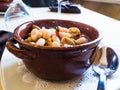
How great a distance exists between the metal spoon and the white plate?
0.05 feet

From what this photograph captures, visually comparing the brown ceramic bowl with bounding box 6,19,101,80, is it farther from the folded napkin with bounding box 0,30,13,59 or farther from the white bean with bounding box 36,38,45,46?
the folded napkin with bounding box 0,30,13,59

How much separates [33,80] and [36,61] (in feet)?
0.19

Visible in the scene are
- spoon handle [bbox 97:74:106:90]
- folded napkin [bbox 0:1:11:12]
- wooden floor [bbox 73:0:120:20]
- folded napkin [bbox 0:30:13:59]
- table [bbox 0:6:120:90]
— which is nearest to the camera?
spoon handle [bbox 97:74:106:90]

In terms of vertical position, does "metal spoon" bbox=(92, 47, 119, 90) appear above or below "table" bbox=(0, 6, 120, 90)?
above

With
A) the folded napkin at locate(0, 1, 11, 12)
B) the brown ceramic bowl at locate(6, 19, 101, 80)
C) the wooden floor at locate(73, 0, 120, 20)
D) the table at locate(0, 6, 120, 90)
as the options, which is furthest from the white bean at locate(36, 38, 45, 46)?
the wooden floor at locate(73, 0, 120, 20)

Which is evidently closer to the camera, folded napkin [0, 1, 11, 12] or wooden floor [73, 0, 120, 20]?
folded napkin [0, 1, 11, 12]

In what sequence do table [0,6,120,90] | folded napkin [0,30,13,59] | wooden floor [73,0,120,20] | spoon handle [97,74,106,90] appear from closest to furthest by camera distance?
spoon handle [97,74,106,90] < folded napkin [0,30,13,59] < table [0,6,120,90] < wooden floor [73,0,120,20]

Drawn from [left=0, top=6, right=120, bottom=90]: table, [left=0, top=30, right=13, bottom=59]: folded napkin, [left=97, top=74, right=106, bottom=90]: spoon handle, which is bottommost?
[left=0, top=6, right=120, bottom=90]: table

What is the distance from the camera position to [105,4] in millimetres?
1875

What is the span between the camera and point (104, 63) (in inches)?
21.6

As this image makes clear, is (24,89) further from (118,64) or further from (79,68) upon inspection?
(118,64)

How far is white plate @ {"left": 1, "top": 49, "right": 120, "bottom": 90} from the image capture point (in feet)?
1.58

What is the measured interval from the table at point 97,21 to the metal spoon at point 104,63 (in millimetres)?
171

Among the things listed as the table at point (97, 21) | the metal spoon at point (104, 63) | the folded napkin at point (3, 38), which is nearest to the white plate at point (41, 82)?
the metal spoon at point (104, 63)
